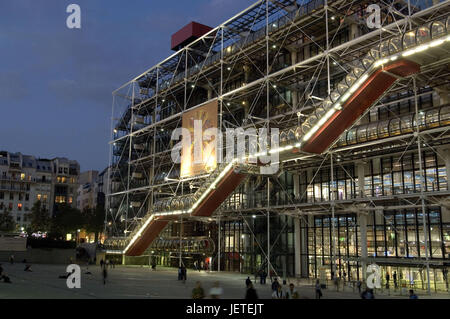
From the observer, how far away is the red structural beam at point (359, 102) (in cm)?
1927

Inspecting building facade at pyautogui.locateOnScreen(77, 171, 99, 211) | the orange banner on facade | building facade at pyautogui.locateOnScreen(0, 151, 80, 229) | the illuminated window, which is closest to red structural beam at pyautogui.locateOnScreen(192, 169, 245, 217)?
the orange banner on facade

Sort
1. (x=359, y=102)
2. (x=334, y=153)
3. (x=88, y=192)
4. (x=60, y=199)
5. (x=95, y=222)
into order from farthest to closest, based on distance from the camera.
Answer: (x=88, y=192), (x=60, y=199), (x=95, y=222), (x=334, y=153), (x=359, y=102)

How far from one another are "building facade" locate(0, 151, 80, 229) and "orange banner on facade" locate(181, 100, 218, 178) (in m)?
54.1

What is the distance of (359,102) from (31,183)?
7675 cm

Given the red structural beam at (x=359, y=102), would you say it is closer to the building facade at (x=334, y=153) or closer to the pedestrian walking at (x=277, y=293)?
the building facade at (x=334, y=153)

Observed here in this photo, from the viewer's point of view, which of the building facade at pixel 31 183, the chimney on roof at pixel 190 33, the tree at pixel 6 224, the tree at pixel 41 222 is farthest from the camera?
the building facade at pixel 31 183

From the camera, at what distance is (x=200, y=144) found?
32219mm

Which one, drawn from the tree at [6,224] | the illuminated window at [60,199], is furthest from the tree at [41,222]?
the illuminated window at [60,199]

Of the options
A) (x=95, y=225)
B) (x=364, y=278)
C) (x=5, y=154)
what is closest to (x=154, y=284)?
(x=364, y=278)

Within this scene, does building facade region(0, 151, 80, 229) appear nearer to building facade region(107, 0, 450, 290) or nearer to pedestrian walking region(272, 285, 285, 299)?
building facade region(107, 0, 450, 290)

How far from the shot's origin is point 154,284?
23.1 metres

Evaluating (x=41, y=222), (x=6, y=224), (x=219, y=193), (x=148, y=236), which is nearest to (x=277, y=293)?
(x=219, y=193)

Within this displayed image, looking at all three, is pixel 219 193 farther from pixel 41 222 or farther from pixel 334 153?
pixel 41 222

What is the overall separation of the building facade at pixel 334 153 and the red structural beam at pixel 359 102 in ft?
0.20
